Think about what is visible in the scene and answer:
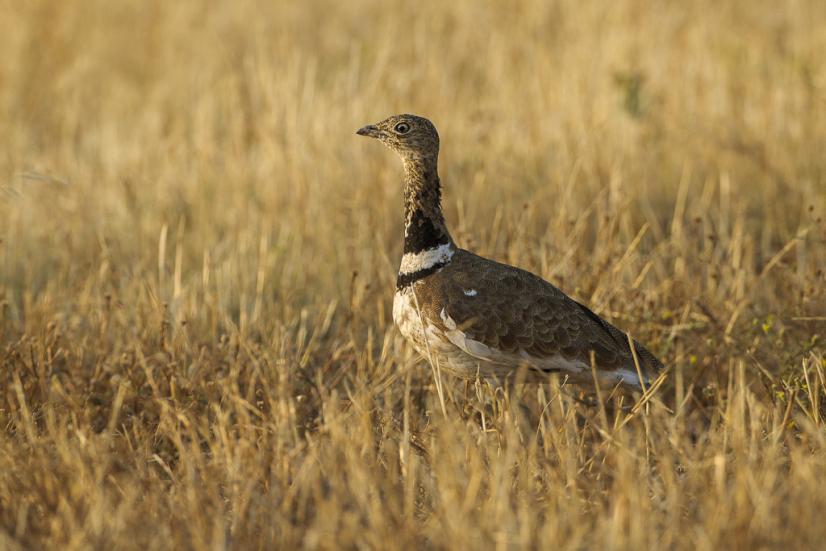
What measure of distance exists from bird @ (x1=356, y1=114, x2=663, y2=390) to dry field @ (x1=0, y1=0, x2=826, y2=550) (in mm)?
181

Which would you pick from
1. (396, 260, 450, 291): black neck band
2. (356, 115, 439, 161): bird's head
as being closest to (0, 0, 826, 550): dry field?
(396, 260, 450, 291): black neck band

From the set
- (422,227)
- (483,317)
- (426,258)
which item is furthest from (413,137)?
(483,317)

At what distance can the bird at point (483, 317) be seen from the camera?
4.24 m

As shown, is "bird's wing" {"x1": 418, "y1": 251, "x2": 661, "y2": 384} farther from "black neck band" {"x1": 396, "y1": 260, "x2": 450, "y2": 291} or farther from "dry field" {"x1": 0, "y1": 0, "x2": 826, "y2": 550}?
"dry field" {"x1": 0, "y1": 0, "x2": 826, "y2": 550}

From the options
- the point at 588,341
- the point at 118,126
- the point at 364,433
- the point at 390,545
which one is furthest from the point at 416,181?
the point at 118,126

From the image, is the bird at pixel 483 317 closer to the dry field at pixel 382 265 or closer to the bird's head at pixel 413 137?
the bird's head at pixel 413 137

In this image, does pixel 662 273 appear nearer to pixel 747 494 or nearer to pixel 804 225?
pixel 804 225

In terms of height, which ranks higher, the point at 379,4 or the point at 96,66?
the point at 379,4

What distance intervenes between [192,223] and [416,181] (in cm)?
274

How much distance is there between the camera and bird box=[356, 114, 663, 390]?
4242 millimetres

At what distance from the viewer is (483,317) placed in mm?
4227

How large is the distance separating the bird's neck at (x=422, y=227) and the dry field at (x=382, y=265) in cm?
46

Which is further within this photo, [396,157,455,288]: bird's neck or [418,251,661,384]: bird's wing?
[396,157,455,288]: bird's neck

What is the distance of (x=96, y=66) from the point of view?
965 centimetres
